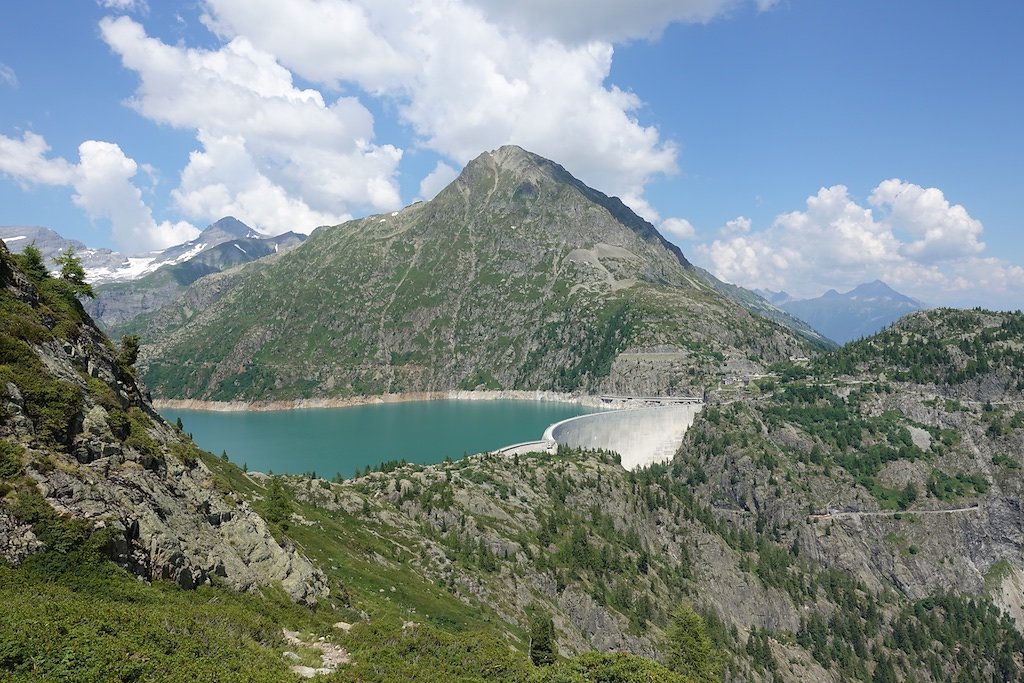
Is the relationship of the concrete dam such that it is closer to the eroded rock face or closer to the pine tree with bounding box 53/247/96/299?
the pine tree with bounding box 53/247/96/299

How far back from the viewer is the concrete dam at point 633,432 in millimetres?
149250

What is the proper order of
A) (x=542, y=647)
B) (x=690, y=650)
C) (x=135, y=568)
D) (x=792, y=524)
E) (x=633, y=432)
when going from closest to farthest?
1. (x=135, y=568)
2. (x=542, y=647)
3. (x=690, y=650)
4. (x=792, y=524)
5. (x=633, y=432)

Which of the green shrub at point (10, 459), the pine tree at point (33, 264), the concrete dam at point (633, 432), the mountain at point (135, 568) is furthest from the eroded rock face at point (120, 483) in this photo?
the concrete dam at point (633, 432)

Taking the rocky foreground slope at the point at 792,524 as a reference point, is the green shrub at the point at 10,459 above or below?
above

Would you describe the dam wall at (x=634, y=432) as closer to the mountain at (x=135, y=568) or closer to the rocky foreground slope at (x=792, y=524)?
the rocky foreground slope at (x=792, y=524)

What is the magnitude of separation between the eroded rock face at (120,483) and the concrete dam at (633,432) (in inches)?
4440

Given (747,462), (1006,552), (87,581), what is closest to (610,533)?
(747,462)

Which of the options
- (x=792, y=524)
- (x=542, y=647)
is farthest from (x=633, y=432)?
(x=542, y=647)

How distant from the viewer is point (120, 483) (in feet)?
84.5

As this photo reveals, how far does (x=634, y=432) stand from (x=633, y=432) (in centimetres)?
34

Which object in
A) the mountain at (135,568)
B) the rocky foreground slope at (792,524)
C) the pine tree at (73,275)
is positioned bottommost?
the rocky foreground slope at (792,524)

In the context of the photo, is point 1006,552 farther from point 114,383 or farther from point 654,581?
point 114,383

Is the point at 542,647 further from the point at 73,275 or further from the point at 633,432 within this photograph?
the point at 633,432

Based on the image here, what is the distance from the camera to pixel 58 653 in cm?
1628
